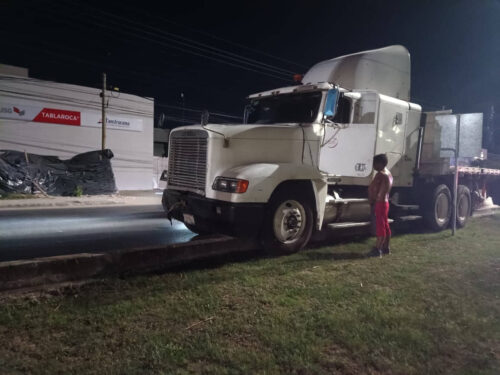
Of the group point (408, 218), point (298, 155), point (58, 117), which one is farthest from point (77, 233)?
point (58, 117)

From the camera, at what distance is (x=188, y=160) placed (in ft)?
20.8

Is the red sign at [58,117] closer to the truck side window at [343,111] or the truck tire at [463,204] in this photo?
the truck side window at [343,111]

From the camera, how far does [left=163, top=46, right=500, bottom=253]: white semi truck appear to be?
5.80 m

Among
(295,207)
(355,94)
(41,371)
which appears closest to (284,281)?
(295,207)

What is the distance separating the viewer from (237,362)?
293cm

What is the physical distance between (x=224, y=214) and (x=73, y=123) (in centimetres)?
2123

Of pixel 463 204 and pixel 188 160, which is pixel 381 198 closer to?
pixel 188 160

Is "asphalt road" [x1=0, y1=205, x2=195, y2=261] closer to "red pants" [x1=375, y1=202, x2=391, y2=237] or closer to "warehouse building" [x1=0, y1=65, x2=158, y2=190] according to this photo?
"red pants" [x1=375, y1=202, x2=391, y2=237]

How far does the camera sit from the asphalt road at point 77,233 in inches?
271

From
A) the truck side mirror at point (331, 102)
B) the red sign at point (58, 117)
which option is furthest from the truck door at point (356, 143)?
the red sign at point (58, 117)

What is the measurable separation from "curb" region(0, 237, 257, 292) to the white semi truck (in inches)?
13.7

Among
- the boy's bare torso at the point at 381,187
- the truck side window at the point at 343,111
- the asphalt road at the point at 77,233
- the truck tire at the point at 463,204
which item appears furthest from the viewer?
the truck tire at the point at 463,204

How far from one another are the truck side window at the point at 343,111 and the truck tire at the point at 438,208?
350cm

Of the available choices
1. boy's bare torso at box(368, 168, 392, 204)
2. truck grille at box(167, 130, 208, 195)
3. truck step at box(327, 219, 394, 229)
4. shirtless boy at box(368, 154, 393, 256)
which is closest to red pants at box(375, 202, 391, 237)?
shirtless boy at box(368, 154, 393, 256)
